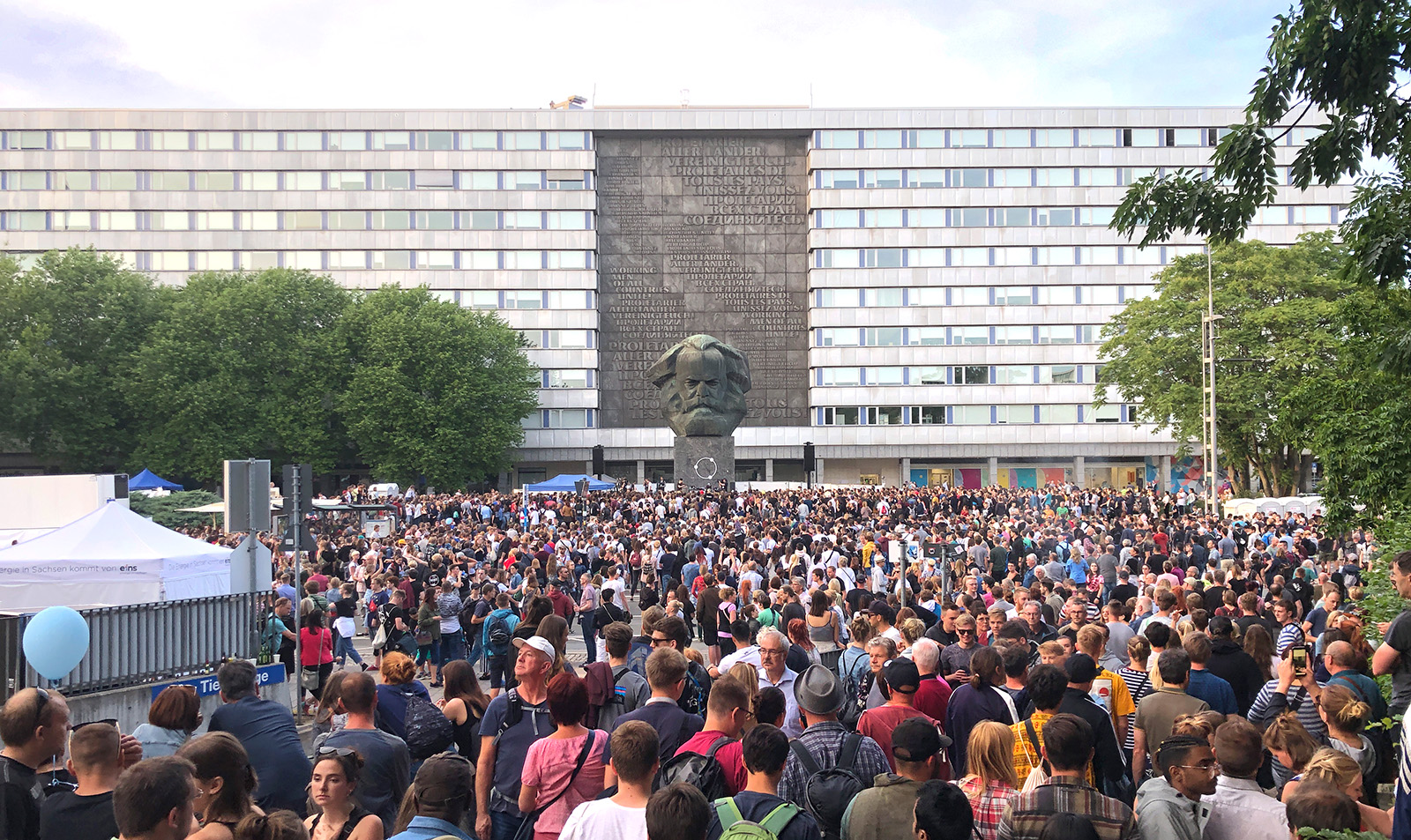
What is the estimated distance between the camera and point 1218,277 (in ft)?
133

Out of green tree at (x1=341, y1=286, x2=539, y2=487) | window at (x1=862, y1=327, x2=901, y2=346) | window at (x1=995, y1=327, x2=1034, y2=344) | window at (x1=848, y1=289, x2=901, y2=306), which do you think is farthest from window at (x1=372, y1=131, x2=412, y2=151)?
window at (x1=995, y1=327, x2=1034, y2=344)

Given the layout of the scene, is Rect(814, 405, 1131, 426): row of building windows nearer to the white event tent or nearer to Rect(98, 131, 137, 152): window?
Rect(98, 131, 137, 152): window

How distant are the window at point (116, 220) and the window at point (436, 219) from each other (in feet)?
51.9

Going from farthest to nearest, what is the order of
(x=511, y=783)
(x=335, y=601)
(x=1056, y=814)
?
(x=335, y=601)
(x=511, y=783)
(x=1056, y=814)

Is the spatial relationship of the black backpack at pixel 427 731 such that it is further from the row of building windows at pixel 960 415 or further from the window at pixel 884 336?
the window at pixel 884 336

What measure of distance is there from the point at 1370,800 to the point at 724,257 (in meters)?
59.5

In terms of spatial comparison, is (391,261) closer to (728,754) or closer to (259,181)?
(259,181)

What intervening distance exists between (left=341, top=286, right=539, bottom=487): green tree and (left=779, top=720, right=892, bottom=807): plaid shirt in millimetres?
47942

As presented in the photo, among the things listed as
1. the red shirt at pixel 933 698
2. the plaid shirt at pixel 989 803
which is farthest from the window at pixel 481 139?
the plaid shirt at pixel 989 803

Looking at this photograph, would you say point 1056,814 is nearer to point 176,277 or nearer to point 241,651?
point 241,651

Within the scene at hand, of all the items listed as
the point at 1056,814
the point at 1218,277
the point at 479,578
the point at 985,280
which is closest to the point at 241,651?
the point at 479,578

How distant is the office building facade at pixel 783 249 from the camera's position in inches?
2451

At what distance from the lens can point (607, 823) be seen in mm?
3807

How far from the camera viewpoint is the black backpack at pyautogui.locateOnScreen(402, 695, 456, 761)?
5.52 metres
